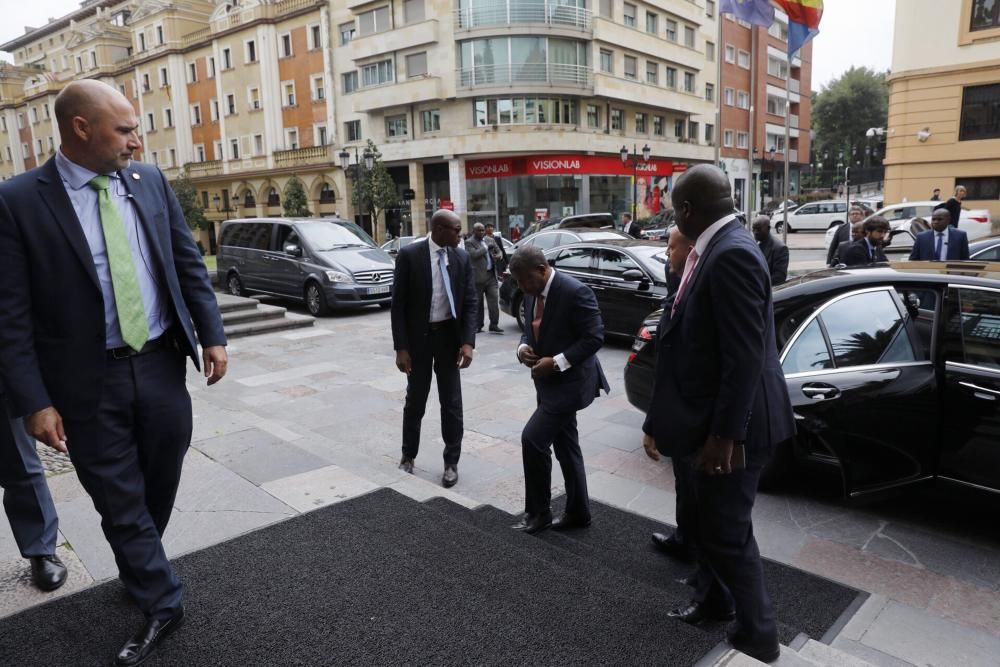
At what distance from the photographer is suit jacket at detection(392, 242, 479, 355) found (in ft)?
16.5

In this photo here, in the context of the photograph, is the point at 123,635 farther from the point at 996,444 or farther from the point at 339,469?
the point at 996,444

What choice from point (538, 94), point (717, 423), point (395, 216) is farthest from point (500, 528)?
point (395, 216)

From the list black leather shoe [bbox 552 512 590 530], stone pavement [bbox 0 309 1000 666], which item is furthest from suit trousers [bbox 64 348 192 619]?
black leather shoe [bbox 552 512 590 530]

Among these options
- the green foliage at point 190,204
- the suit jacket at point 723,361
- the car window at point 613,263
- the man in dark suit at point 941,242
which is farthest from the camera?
the green foliage at point 190,204

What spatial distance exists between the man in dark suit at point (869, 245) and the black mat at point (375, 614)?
7020mm

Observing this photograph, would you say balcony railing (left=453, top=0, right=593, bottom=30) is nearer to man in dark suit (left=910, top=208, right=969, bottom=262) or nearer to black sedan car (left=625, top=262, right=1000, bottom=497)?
man in dark suit (left=910, top=208, right=969, bottom=262)

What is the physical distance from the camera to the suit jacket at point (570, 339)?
3.91 meters

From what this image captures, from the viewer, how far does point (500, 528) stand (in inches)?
157

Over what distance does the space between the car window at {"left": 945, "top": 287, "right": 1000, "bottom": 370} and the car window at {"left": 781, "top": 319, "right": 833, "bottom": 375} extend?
682 mm

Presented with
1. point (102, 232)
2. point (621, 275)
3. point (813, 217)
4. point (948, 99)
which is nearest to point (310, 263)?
point (621, 275)

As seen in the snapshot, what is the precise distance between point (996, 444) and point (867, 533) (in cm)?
95

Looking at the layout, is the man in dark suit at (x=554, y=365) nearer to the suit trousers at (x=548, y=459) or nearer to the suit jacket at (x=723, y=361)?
the suit trousers at (x=548, y=459)

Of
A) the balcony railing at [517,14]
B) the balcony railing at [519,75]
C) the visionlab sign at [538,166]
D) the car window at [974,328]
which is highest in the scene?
the balcony railing at [517,14]

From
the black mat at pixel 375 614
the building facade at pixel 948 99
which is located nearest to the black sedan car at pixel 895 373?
the black mat at pixel 375 614
